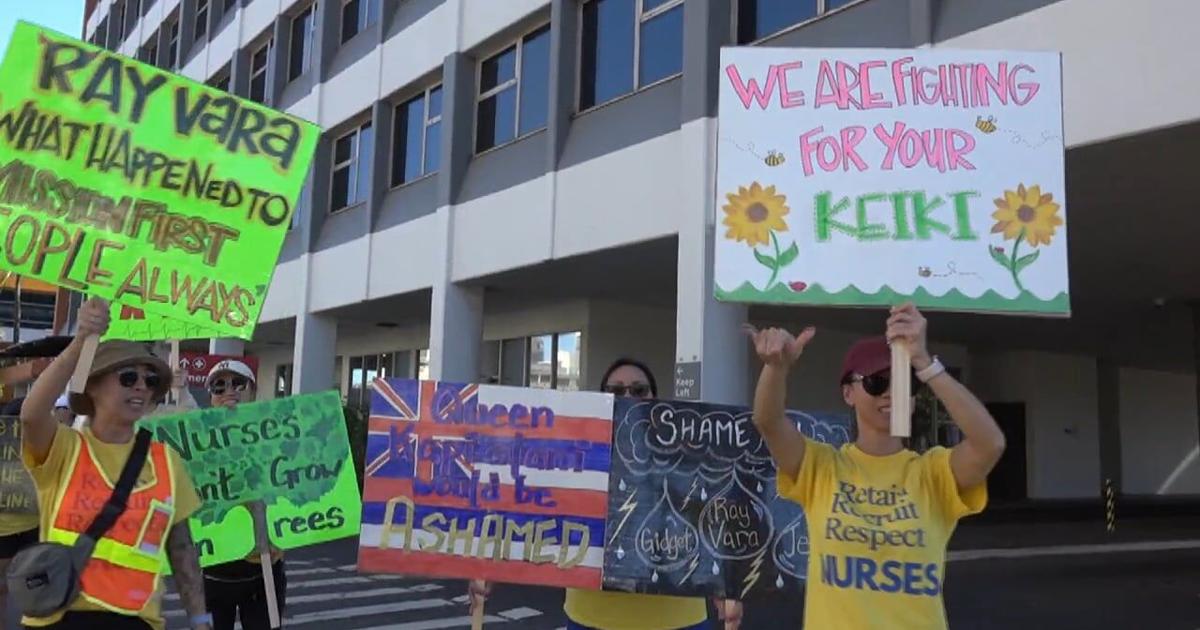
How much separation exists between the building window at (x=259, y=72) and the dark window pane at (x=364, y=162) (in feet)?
18.1

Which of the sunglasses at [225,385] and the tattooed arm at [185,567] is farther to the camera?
the sunglasses at [225,385]

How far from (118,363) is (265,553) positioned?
1.38 m

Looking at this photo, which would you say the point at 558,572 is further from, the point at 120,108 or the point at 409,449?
the point at 120,108

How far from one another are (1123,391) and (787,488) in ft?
94.9

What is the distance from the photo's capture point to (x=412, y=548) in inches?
166

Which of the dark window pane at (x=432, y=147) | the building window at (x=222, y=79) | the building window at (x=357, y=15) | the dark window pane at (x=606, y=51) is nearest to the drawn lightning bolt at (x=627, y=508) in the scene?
the dark window pane at (x=606, y=51)

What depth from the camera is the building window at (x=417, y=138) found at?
1656 cm

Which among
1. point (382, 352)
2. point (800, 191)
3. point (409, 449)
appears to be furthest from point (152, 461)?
point (382, 352)

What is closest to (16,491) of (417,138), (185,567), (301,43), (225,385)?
(225,385)

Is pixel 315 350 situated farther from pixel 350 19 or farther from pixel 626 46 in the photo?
pixel 626 46

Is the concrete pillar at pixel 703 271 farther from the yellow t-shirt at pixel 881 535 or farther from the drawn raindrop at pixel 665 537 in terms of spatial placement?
the yellow t-shirt at pixel 881 535

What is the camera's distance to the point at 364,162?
1877 cm

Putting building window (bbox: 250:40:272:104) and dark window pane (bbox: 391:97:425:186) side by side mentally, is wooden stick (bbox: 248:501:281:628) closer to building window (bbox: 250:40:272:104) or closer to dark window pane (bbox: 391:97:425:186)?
dark window pane (bbox: 391:97:425:186)

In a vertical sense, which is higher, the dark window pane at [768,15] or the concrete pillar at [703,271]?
the dark window pane at [768,15]
